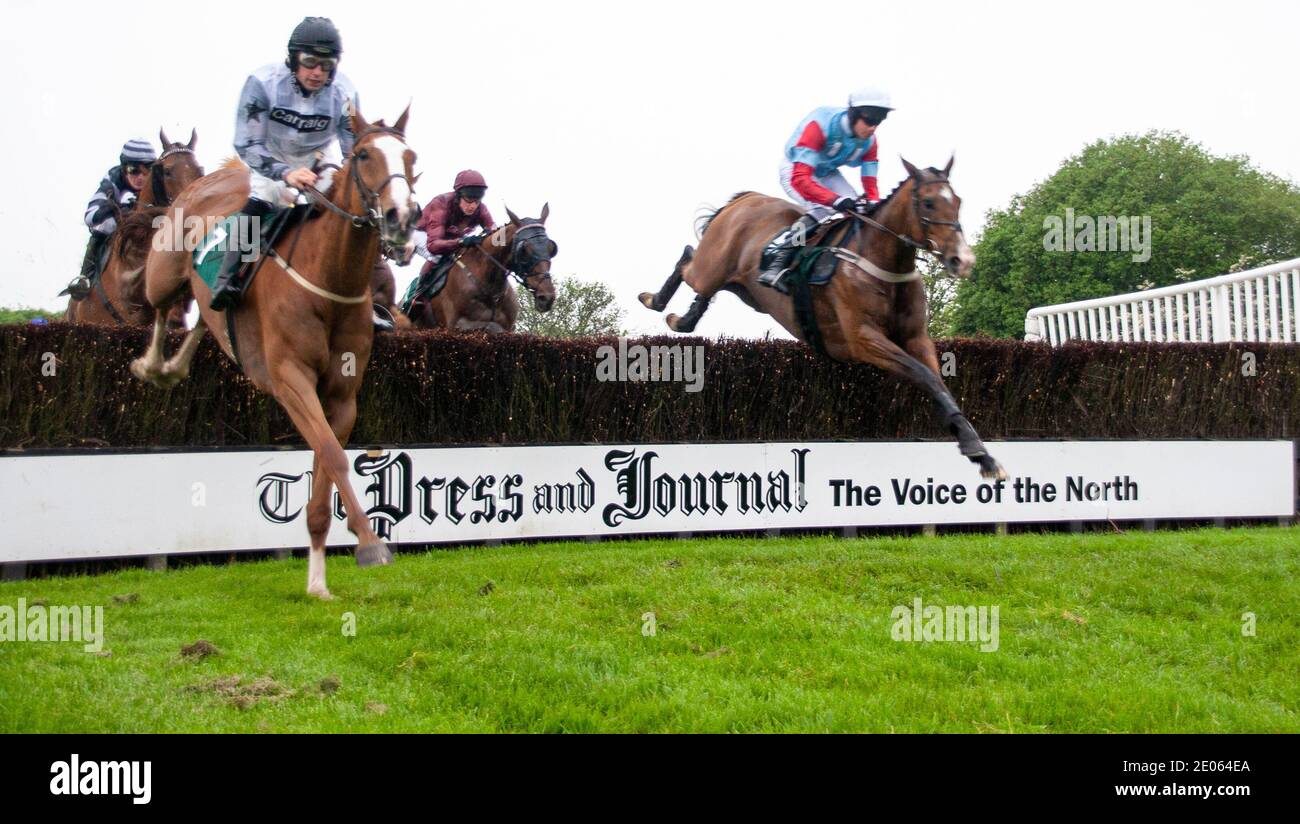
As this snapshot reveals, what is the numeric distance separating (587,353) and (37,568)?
437 cm

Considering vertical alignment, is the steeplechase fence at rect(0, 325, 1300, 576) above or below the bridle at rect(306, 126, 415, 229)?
below

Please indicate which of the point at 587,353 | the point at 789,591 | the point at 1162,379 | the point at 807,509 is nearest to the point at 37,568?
the point at 587,353

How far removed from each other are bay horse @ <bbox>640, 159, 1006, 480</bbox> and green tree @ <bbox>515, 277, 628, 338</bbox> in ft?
67.8

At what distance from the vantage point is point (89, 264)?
10.7 meters

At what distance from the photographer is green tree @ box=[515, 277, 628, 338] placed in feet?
104

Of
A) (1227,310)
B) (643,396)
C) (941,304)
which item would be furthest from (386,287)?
(941,304)

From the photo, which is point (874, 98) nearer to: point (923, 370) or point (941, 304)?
point (923, 370)

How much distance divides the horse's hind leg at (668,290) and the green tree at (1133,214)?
1243 inches

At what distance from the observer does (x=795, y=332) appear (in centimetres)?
952

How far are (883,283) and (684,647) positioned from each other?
4.11 metres

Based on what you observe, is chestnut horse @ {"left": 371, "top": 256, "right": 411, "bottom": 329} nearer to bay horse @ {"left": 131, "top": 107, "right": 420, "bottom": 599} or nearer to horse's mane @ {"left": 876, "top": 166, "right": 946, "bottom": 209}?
bay horse @ {"left": 131, "top": 107, "right": 420, "bottom": 599}

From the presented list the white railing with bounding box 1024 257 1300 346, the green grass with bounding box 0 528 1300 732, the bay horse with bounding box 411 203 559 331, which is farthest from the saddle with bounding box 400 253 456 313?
the white railing with bounding box 1024 257 1300 346

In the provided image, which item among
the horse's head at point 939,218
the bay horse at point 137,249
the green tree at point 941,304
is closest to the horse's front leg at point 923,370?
the horse's head at point 939,218
